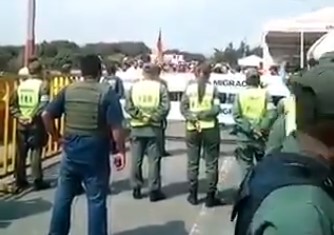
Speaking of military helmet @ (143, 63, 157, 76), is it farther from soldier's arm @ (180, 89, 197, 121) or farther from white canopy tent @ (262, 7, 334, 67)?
white canopy tent @ (262, 7, 334, 67)

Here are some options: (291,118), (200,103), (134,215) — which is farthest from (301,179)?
(200,103)

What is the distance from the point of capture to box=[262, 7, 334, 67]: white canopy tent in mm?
28409

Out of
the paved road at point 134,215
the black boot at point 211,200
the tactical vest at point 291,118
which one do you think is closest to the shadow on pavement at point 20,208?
the paved road at point 134,215

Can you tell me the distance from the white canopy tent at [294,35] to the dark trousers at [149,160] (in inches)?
665

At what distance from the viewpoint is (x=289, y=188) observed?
188cm

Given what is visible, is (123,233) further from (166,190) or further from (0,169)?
(0,169)

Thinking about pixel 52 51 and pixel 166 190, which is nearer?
pixel 166 190

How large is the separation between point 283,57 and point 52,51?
14.9 metres

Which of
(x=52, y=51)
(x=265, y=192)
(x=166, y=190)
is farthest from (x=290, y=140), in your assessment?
(x=52, y=51)

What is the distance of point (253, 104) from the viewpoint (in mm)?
10031

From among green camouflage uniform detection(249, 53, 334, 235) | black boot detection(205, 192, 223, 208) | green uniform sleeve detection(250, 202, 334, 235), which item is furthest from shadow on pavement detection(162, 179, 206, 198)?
green uniform sleeve detection(250, 202, 334, 235)

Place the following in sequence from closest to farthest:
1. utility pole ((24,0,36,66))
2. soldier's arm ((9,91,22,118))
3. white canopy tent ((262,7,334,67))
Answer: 1. soldier's arm ((9,91,22,118))
2. utility pole ((24,0,36,66))
3. white canopy tent ((262,7,334,67))

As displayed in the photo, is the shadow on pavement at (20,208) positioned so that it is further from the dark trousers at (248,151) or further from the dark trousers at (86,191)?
the dark trousers at (248,151)

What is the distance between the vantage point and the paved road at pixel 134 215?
8.59 meters
